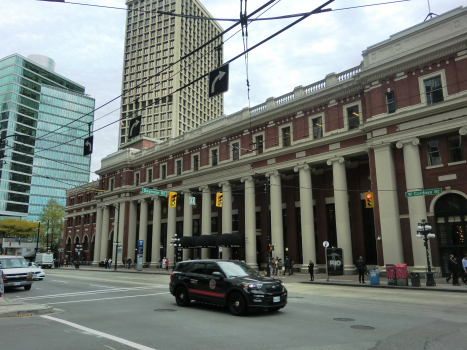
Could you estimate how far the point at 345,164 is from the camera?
3262 cm

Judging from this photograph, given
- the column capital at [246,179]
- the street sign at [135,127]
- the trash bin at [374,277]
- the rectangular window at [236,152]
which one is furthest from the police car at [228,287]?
the rectangular window at [236,152]

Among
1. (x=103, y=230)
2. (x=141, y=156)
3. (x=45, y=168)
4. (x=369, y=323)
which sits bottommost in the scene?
(x=369, y=323)

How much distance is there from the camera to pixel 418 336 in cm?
830

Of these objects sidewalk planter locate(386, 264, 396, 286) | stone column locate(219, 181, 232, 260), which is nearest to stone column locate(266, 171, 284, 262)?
stone column locate(219, 181, 232, 260)

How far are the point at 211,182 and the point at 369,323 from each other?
33987 mm

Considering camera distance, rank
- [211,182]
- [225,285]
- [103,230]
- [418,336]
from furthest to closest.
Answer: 1. [103,230]
2. [211,182]
3. [225,285]
4. [418,336]

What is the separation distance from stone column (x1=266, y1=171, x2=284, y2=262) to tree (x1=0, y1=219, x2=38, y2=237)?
3064 inches

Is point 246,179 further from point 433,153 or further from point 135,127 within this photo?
point 135,127

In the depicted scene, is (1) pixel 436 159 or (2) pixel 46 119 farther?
(2) pixel 46 119

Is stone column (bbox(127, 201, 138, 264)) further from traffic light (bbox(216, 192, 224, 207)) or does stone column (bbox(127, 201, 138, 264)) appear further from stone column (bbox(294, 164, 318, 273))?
stone column (bbox(294, 164, 318, 273))

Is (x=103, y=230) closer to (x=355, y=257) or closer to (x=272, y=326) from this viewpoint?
(x=355, y=257)

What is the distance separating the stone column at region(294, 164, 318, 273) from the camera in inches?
1289

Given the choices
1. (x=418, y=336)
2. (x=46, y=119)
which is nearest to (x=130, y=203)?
(x=418, y=336)

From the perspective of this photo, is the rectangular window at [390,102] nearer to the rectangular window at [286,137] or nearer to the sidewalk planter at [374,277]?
the rectangular window at [286,137]
